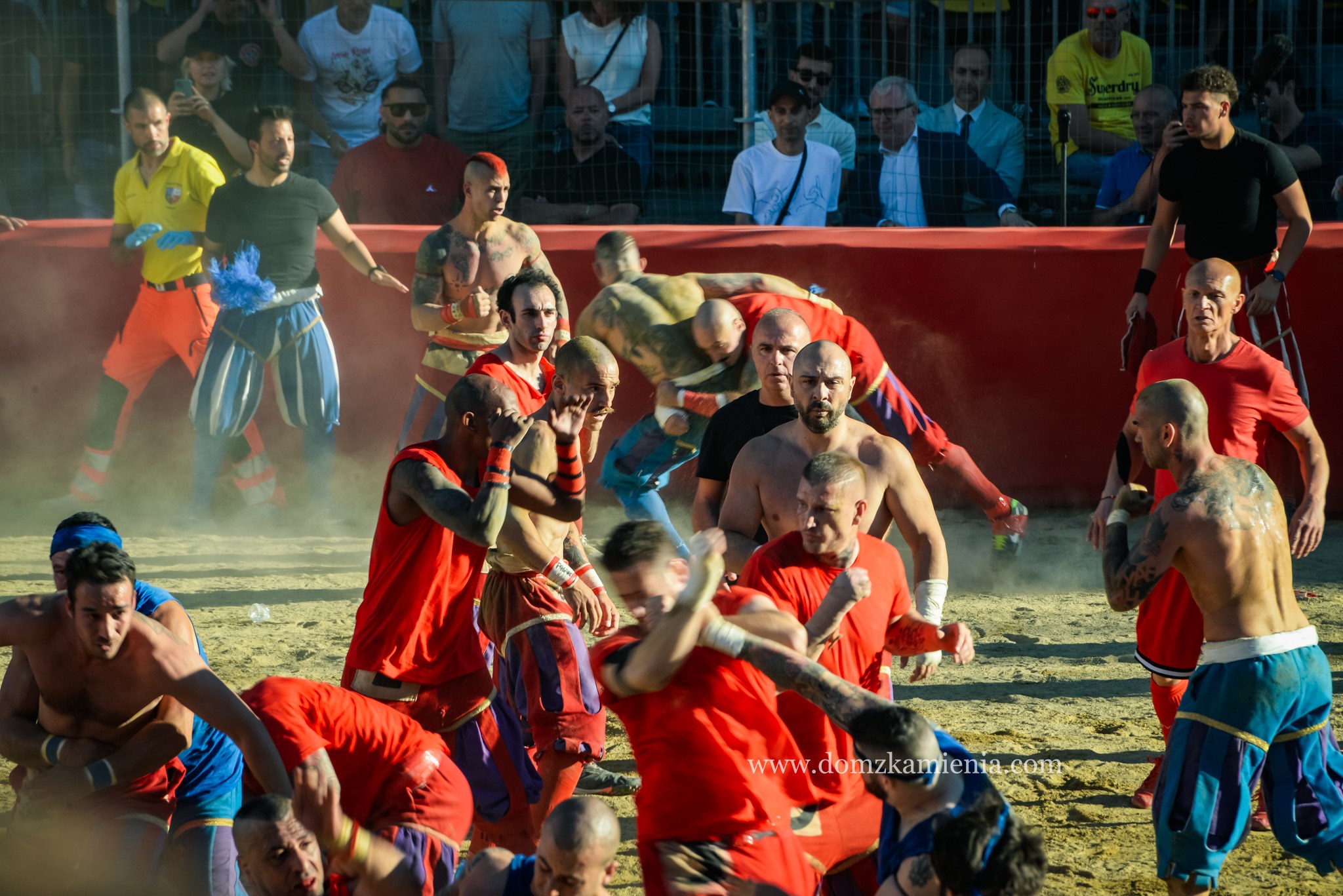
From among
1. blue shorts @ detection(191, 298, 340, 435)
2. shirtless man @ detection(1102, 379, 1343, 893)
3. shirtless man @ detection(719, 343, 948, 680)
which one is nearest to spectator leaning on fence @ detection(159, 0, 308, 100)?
blue shorts @ detection(191, 298, 340, 435)

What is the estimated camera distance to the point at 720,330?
6.62 m

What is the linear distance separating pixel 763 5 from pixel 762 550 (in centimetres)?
721

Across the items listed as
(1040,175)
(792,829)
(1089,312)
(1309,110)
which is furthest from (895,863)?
(1309,110)

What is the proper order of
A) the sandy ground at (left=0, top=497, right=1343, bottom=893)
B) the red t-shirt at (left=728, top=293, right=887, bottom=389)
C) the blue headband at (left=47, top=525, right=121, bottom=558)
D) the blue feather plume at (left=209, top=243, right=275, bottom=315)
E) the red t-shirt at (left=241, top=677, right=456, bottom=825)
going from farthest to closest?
the blue feather plume at (left=209, top=243, right=275, bottom=315) → the red t-shirt at (left=728, top=293, right=887, bottom=389) → the sandy ground at (left=0, top=497, right=1343, bottom=893) → the blue headband at (left=47, top=525, right=121, bottom=558) → the red t-shirt at (left=241, top=677, right=456, bottom=825)

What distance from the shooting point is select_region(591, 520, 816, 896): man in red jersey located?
3406mm

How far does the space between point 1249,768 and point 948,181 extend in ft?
21.9

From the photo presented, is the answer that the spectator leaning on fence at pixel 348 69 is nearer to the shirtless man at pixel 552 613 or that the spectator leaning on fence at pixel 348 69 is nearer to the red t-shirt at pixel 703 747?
the shirtless man at pixel 552 613

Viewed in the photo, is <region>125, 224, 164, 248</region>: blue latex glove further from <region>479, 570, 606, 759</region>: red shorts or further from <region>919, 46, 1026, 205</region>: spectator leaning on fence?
<region>479, 570, 606, 759</region>: red shorts

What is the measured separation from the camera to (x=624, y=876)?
4.79m

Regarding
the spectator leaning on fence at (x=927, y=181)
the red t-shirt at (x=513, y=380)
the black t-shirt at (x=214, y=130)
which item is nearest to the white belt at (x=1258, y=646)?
the red t-shirt at (x=513, y=380)

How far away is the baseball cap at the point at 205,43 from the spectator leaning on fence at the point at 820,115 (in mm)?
3883

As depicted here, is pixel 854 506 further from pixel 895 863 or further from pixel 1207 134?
pixel 1207 134

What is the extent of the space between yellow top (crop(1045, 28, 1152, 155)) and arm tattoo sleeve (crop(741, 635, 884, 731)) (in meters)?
7.66

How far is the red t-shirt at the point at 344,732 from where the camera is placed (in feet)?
12.4
